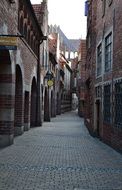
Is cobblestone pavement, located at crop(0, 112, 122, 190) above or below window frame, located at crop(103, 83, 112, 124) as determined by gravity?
below

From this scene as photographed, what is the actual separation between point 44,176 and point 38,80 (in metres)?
18.8

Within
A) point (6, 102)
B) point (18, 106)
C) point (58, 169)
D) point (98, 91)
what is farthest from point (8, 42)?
point (98, 91)

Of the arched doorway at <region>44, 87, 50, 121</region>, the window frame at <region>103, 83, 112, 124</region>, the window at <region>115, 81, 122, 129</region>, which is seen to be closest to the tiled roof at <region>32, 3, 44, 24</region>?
the arched doorway at <region>44, 87, 50, 121</region>

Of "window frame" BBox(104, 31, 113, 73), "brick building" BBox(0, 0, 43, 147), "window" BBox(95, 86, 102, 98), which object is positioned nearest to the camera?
"brick building" BBox(0, 0, 43, 147)

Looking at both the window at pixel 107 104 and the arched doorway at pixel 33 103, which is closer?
the window at pixel 107 104

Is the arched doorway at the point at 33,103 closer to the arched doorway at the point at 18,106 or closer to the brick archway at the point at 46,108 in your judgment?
the arched doorway at the point at 18,106

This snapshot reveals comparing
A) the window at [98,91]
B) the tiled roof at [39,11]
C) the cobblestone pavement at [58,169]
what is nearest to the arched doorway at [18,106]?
the window at [98,91]

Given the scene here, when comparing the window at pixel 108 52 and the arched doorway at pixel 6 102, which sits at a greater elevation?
the window at pixel 108 52

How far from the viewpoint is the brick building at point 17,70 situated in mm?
14125

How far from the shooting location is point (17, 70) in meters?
18.7

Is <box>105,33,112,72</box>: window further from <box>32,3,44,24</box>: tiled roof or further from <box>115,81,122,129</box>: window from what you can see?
<box>32,3,44,24</box>: tiled roof

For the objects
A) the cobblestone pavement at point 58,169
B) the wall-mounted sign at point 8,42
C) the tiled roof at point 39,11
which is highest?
the tiled roof at point 39,11

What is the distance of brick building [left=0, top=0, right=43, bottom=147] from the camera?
46.3ft

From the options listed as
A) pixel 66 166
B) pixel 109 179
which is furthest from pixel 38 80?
pixel 109 179
